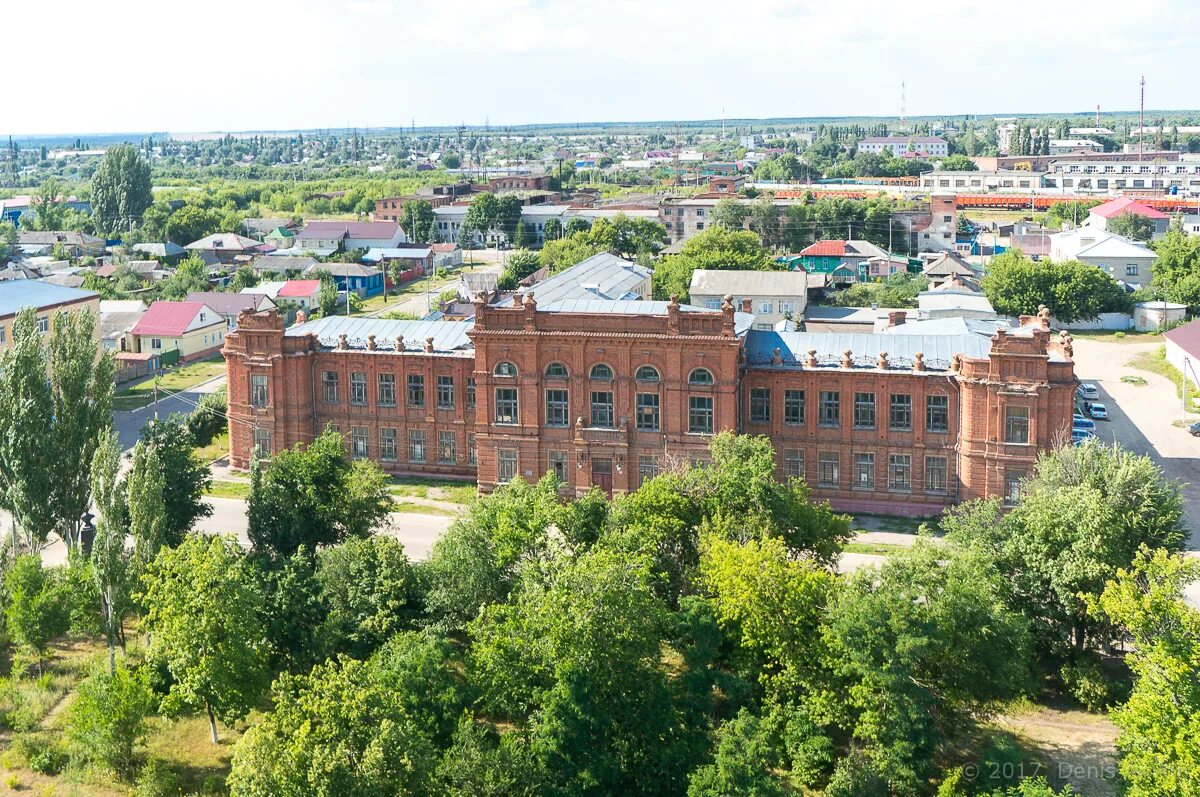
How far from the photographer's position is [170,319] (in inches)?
3501

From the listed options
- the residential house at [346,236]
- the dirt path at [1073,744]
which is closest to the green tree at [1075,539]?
the dirt path at [1073,744]

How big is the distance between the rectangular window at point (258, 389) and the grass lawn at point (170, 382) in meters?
20.5

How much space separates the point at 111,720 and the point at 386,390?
2704 centimetres

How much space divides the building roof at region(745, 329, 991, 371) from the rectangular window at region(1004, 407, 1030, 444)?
291cm

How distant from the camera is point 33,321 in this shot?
1745 inches

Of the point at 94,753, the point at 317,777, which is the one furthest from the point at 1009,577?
the point at 94,753

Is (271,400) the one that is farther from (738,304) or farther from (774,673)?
(738,304)

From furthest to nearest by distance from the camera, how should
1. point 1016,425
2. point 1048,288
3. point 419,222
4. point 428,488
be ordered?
1. point 419,222
2. point 1048,288
3. point 428,488
4. point 1016,425

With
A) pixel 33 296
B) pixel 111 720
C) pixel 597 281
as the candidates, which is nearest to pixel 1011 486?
pixel 111 720

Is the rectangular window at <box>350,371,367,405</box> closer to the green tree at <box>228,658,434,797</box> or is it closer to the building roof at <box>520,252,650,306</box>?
the building roof at <box>520,252,650,306</box>

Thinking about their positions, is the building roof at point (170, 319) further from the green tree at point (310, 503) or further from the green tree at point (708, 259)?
the green tree at point (310, 503)

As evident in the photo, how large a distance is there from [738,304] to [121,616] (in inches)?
2383

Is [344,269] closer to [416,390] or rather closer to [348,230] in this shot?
[348,230]

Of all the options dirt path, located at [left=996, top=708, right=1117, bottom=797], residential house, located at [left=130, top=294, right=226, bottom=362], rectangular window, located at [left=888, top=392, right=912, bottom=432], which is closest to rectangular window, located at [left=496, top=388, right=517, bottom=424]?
rectangular window, located at [left=888, top=392, right=912, bottom=432]
